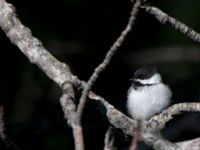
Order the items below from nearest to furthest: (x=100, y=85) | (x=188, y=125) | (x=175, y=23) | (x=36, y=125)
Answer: (x=175, y=23), (x=36, y=125), (x=188, y=125), (x=100, y=85)

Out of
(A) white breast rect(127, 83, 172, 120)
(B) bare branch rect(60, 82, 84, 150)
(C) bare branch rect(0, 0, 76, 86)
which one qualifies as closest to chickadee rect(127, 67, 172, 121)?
(A) white breast rect(127, 83, 172, 120)

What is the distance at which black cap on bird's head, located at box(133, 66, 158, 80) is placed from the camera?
19.4ft

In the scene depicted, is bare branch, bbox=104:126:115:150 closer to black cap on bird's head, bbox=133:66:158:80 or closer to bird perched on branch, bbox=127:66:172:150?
bird perched on branch, bbox=127:66:172:150

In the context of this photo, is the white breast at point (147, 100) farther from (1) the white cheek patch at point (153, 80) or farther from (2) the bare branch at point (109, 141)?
(2) the bare branch at point (109, 141)

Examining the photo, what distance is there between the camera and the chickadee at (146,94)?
5.77m

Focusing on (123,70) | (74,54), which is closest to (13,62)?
(74,54)

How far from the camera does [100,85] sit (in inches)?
245

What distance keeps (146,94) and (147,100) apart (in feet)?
0.24

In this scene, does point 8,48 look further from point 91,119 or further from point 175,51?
point 175,51

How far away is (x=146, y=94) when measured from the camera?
590 centimetres

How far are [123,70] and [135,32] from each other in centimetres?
33

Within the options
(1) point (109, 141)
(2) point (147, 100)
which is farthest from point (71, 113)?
(2) point (147, 100)

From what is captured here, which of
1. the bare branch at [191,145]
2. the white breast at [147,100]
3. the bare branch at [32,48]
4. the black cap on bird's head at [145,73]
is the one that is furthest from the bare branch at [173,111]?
the black cap on bird's head at [145,73]

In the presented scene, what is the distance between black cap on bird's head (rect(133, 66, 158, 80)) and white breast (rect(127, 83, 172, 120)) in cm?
8
